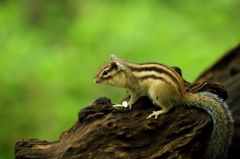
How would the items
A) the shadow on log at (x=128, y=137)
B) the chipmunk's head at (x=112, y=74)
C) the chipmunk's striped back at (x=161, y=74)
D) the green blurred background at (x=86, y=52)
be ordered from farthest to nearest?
1. the green blurred background at (x=86, y=52)
2. the chipmunk's head at (x=112, y=74)
3. the chipmunk's striped back at (x=161, y=74)
4. the shadow on log at (x=128, y=137)

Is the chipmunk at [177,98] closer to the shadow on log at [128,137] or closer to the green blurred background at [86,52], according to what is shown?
the shadow on log at [128,137]

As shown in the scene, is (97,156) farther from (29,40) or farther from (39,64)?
(29,40)

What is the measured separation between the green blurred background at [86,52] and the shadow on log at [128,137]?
8.61 feet

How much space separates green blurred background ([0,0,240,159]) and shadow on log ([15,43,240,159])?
2626 millimetres

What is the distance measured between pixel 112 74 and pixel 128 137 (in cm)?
70

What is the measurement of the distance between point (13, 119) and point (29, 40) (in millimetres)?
1597

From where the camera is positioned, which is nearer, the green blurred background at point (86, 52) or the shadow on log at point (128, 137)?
the shadow on log at point (128, 137)

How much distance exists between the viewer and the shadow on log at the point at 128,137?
8.76ft

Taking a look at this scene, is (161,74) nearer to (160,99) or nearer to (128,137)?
(160,99)

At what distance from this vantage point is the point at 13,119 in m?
5.61

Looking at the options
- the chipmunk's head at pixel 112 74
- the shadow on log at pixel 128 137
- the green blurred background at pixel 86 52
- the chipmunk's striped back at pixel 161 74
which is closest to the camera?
the shadow on log at pixel 128 137

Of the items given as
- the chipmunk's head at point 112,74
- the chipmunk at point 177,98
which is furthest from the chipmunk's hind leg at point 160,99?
the chipmunk's head at point 112,74

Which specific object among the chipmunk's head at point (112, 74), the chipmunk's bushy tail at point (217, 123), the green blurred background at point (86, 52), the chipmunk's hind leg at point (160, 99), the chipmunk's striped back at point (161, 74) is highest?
the green blurred background at point (86, 52)

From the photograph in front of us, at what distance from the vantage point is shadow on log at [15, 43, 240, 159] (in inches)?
105
